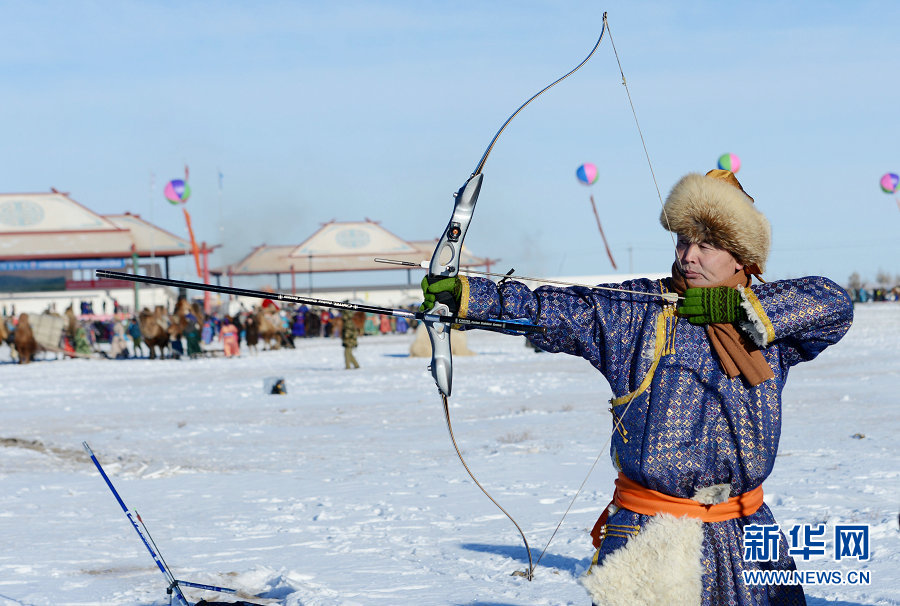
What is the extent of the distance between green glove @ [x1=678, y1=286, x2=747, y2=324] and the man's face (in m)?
0.10

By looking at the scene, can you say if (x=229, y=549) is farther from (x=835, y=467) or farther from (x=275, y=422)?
(x=275, y=422)

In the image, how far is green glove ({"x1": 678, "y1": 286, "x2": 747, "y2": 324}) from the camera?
2.64 meters

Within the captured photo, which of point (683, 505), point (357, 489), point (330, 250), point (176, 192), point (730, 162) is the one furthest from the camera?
point (330, 250)

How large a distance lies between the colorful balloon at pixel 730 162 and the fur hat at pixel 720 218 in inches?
557

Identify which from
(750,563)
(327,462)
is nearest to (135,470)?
(327,462)

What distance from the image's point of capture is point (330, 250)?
81438 mm

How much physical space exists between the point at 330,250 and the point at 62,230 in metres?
25.6

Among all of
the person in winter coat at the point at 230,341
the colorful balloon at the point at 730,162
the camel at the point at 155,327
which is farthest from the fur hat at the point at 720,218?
the camel at the point at 155,327

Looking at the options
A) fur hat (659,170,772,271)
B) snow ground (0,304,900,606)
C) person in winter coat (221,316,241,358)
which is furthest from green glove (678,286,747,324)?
person in winter coat (221,316,241,358)

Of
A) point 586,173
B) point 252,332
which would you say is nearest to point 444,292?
point 586,173

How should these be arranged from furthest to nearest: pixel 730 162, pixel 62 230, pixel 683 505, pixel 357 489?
pixel 62 230, pixel 730 162, pixel 357 489, pixel 683 505

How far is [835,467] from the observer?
704 cm

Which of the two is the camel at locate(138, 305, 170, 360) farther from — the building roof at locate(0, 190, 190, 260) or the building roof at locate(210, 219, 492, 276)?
the building roof at locate(210, 219, 492, 276)

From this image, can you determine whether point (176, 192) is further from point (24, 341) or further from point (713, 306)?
point (713, 306)
